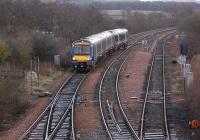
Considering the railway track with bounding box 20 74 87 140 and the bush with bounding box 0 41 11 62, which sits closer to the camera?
the railway track with bounding box 20 74 87 140

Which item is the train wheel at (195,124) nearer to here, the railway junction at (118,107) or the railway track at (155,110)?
the railway junction at (118,107)

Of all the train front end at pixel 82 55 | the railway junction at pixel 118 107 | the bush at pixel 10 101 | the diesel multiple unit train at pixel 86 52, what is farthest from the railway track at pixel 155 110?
the bush at pixel 10 101

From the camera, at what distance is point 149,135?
19516 millimetres

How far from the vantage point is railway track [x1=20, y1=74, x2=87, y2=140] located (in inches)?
779

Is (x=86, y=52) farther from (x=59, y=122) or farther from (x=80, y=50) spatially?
(x=59, y=122)

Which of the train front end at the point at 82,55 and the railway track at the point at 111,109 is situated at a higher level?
the train front end at the point at 82,55

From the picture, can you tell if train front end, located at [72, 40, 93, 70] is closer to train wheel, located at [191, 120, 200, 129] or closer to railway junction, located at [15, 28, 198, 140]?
railway junction, located at [15, 28, 198, 140]

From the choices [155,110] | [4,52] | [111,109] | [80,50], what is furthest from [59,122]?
[80,50]

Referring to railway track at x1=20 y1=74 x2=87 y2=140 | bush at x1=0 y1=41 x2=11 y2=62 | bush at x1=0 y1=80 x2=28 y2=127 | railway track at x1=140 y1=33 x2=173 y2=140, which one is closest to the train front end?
railway track at x1=140 y1=33 x2=173 y2=140

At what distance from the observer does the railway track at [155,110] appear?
64.9 ft

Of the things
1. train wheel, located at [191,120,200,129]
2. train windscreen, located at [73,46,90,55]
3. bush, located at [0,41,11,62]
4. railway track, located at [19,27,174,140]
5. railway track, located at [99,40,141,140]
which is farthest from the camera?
train windscreen, located at [73,46,90,55]

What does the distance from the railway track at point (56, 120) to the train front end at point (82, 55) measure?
7.06 meters

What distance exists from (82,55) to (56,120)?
614 inches

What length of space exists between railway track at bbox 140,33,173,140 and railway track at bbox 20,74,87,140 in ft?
10.2
